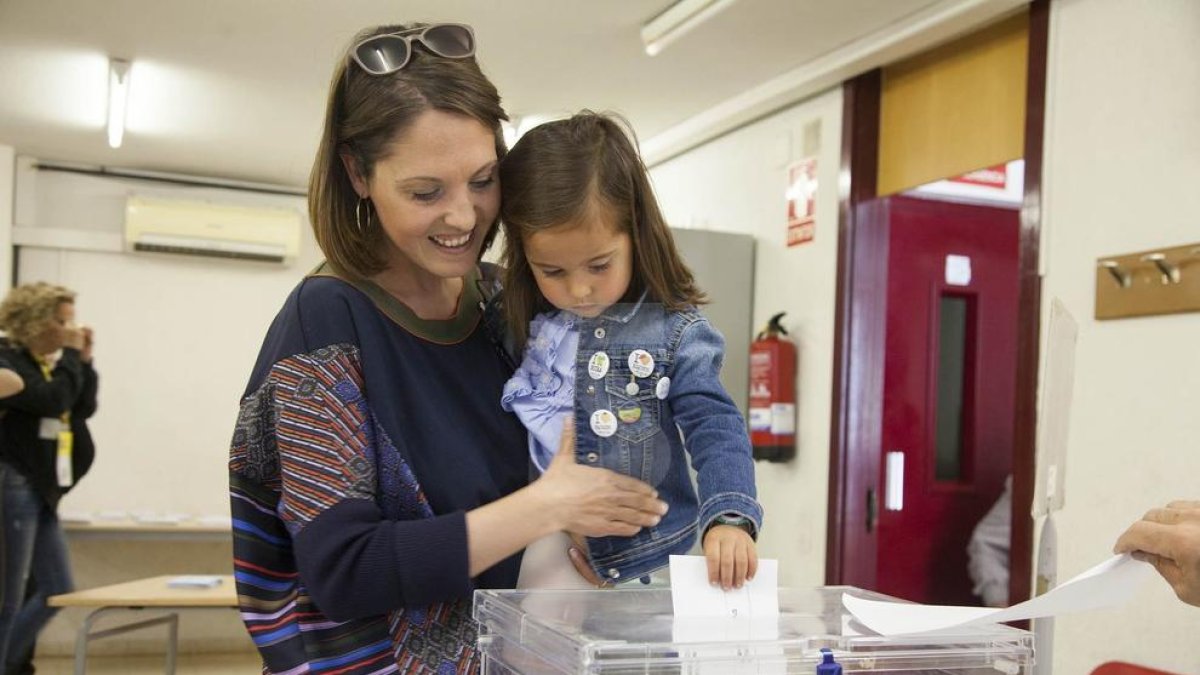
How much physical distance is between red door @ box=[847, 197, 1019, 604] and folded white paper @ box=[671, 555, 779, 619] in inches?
144

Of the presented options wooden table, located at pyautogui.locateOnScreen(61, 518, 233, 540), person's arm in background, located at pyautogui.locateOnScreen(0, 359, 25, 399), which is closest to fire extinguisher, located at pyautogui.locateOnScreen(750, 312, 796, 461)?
wooden table, located at pyautogui.locateOnScreen(61, 518, 233, 540)

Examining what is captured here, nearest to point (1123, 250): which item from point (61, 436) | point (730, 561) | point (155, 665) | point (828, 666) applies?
point (730, 561)

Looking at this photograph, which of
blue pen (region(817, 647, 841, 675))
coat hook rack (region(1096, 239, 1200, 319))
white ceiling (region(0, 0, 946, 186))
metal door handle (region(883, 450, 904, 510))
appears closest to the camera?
blue pen (region(817, 647, 841, 675))

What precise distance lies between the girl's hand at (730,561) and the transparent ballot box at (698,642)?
37 millimetres

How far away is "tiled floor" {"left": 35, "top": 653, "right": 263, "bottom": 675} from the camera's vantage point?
6.09m

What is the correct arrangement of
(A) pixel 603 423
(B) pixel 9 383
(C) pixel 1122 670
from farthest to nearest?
(B) pixel 9 383, (C) pixel 1122 670, (A) pixel 603 423

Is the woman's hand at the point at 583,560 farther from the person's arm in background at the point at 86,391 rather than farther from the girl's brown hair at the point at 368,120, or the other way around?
the person's arm in background at the point at 86,391

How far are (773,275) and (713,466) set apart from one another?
3.95m

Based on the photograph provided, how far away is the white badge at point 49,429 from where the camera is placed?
456 centimetres

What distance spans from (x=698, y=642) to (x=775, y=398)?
156 inches

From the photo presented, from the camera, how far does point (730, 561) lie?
3.46 ft

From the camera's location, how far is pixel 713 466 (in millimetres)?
1243

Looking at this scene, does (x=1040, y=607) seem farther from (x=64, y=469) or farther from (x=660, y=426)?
(x=64, y=469)

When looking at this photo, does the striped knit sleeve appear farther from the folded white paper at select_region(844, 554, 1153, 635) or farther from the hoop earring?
the folded white paper at select_region(844, 554, 1153, 635)
